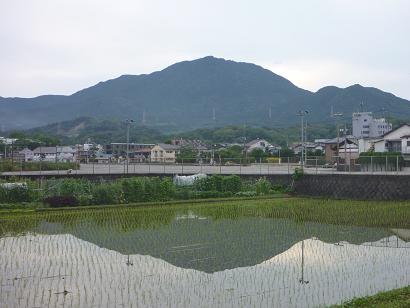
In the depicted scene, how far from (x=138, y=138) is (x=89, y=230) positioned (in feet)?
408

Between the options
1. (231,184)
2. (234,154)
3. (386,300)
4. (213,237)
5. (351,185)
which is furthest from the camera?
(234,154)

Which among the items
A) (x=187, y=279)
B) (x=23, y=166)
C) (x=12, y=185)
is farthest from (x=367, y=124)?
(x=187, y=279)

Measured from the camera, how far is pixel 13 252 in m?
12.5

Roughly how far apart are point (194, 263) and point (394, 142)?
4467cm

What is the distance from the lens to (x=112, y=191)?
77.6 ft

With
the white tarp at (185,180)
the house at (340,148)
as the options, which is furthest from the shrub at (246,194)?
the house at (340,148)

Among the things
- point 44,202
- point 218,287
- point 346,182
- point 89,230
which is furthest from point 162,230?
point 346,182

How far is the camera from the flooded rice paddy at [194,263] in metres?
8.69

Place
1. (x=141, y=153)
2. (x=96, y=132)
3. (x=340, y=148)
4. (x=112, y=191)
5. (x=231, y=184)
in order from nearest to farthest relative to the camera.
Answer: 1. (x=112, y=191)
2. (x=231, y=184)
3. (x=340, y=148)
4. (x=141, y=153)
5. (x=96, y=132)

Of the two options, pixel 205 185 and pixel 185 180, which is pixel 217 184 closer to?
pixel 205 185

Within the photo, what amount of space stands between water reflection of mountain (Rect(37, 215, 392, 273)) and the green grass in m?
3.49

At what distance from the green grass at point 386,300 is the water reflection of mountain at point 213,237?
11.5ft

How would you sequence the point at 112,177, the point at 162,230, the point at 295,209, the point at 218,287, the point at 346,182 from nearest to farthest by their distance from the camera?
the point at 218,287 → the point at 162,230 → the point at 295,209 → the point at 346,182 → the point at 112,177

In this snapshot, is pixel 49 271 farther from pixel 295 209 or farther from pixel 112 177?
pixel 112 177
